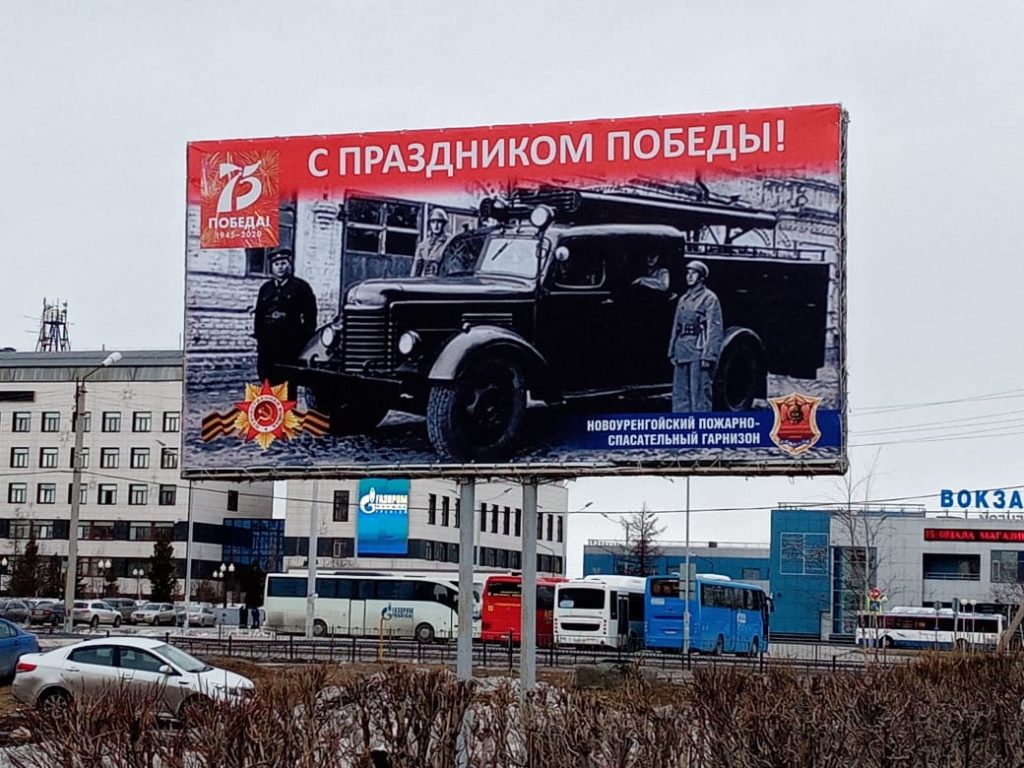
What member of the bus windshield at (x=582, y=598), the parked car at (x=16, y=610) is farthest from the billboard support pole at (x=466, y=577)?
the parked car at (x=16, y=610)

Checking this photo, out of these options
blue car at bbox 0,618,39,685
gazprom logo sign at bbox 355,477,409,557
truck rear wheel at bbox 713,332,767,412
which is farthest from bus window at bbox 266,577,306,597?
truck rear wheel at bbox 713,332,767,412

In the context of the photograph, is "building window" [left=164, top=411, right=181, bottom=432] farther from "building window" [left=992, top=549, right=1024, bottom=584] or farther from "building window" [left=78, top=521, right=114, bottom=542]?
"building window" [left=992, top=549, right=1024, bottom=584]

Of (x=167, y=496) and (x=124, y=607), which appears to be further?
(x=167, y=496)

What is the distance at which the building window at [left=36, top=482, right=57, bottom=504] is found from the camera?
90625mm

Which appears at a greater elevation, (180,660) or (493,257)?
(493,257)

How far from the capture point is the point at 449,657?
40.9 m

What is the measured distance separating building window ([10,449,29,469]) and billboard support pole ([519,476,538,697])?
77460 mm

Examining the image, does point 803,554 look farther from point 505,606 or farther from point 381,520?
point 505,606

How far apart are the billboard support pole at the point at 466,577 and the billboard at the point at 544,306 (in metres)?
0.51

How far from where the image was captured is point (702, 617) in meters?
52.3

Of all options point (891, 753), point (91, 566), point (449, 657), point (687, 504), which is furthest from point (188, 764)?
point (91, 566)

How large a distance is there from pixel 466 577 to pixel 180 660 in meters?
6.57

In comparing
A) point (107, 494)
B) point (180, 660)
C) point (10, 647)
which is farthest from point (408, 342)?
point (107, 494)

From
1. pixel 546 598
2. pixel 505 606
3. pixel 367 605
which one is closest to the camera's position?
pixel 546 598
